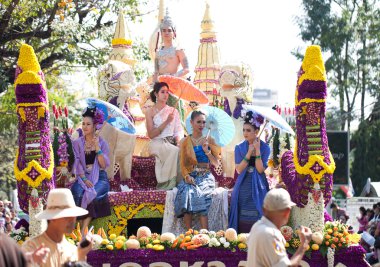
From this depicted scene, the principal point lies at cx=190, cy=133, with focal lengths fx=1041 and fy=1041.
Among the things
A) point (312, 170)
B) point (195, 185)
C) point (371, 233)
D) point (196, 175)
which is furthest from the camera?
point (371, 233)

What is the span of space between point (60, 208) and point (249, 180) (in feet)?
16.4

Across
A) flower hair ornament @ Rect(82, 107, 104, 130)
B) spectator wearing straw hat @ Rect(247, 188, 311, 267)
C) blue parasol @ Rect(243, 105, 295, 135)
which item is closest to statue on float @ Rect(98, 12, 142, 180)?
flower hair ornament @ Rect(82, 107, 104, 130)

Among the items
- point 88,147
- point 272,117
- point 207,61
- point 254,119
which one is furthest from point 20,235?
point 207,61

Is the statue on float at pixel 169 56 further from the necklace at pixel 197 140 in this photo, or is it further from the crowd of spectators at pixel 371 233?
the crowd of spectators at pixel 371 233

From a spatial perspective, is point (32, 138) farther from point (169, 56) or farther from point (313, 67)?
point (313, 67)

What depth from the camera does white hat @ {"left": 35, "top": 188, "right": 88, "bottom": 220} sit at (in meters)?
7.79

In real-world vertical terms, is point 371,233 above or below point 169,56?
below

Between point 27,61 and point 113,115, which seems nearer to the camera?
point 27,61

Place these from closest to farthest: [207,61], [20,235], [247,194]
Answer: [20,235] → [247,194] → [207,61]

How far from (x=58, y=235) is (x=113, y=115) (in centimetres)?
561

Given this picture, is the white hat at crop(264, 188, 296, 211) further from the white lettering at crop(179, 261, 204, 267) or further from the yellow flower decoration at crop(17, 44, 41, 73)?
the yellow flower decoration at crop(17, 44, 41, 73)

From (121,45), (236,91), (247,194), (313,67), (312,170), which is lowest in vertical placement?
(247,194)

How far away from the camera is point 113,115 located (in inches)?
523

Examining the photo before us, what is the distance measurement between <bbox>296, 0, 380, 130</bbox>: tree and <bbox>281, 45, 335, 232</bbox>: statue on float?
2259cm
